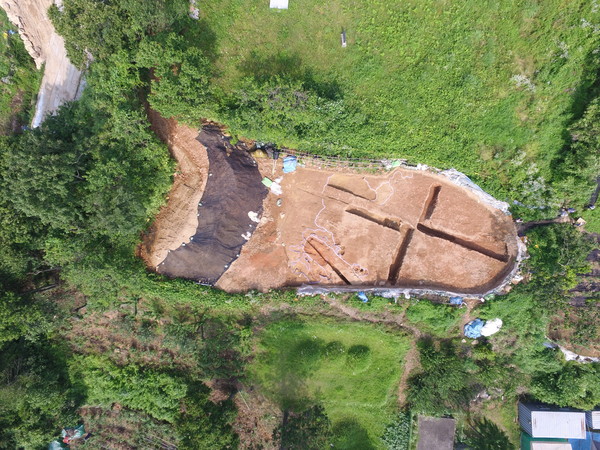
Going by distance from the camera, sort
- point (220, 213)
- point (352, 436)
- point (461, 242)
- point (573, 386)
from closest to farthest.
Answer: point (220, 213)
point (573, 386)
point (461, 242)
point (352, 436)

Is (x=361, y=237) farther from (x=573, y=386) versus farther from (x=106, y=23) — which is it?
(x=106, y=23)

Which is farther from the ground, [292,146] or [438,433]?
[292,146]

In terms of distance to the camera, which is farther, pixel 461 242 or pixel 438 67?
pixel 461 242

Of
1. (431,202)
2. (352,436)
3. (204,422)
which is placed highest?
(431,202)

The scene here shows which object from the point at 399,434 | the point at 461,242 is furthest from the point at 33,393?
the point at 461,242

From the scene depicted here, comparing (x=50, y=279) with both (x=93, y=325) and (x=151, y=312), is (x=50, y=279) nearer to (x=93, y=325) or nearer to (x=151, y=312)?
(x=93, y=325)

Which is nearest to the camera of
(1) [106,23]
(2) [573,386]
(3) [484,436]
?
(1) [106,23]

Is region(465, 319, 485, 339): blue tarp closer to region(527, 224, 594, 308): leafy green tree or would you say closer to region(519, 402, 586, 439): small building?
region(527, 224, 594, 308): leafy green tree

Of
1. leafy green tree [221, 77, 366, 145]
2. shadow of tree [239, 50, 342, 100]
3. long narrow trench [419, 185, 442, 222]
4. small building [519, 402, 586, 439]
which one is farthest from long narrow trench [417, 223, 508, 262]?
small building [519, 402, 586, 439]
